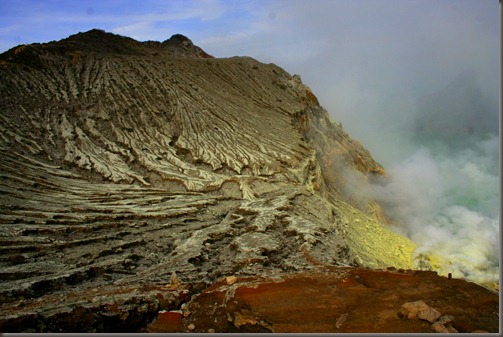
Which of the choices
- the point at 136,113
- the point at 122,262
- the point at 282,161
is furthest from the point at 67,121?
the point at 122,262

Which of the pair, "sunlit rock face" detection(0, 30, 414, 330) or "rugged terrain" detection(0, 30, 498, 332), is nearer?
"rugged terrain" detection(0, 30, 498, 332)

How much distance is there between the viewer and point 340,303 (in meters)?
6.55

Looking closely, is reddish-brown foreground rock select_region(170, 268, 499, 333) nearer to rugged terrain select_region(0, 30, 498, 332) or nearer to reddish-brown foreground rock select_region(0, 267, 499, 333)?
reddish-brown foreground rock select_region(0, 267, 499, 333)

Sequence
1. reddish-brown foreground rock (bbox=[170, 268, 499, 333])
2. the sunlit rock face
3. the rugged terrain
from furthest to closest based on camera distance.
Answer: the sunlit rock face, the rugged terrain, reddish-brown foreground rock (bbox=[170, 268, 499, 333])

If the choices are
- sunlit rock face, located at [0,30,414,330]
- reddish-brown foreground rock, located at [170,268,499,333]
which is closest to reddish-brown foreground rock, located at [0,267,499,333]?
reddish-brown foreground rock, located at [170,268,499,333]

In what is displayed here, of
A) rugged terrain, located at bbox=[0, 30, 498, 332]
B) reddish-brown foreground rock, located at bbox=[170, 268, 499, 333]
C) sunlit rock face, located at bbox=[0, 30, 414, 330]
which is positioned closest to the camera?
reddish-brown foreground rock, located at bbox=[170, 268, 499, 333]

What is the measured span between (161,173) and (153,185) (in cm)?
77

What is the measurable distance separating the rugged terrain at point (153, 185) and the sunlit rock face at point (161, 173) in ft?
0.24

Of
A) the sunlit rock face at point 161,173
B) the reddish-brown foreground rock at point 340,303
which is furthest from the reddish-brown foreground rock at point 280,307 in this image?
the sunlit rock face at point 161,173

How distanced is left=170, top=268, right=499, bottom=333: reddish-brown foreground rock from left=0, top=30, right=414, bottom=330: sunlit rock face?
71.7 inches

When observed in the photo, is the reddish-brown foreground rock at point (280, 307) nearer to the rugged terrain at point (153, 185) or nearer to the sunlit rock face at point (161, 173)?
the rugged terrain at point (153, 185)

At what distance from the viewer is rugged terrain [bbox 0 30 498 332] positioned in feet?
28.5

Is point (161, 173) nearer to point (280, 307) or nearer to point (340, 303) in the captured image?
point (280, 307)

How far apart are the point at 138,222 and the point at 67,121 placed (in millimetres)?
11615
